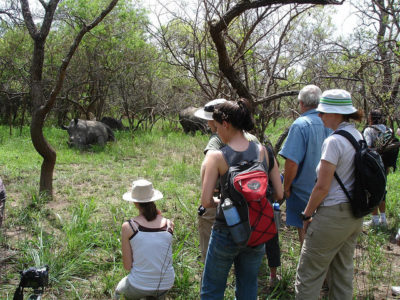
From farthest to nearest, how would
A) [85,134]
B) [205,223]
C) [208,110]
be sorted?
[85,134] → [205,223] → [208,110]

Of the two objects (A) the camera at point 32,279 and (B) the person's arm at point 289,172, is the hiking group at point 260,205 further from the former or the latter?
(A) the camera at point 32,279

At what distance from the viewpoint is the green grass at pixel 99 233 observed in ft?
11.8

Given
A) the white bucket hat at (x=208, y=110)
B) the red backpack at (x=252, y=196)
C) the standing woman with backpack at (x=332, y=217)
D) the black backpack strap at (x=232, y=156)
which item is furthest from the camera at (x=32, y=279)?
the standing woman with backpack at (x=332, y=217)

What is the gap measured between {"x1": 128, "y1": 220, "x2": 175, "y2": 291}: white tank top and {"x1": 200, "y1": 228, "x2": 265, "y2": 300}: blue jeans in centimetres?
45

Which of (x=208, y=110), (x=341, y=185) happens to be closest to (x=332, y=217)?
(x=341, y=185)

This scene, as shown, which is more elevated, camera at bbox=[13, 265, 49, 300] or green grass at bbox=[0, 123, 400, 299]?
camera at bbox=[13, 265, 49, 300]

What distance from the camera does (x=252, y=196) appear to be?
2.33 meters

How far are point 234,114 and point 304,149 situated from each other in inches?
41.3

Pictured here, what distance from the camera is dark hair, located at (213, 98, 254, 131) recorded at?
252cm

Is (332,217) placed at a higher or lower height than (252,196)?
lower

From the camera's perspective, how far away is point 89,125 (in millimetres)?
11039

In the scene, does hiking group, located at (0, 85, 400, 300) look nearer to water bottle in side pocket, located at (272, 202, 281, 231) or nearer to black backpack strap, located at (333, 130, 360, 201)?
black backpack strap, located at (333, 130, 360, 201)

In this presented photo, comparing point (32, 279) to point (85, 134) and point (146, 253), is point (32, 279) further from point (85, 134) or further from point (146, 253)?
point (85, 134)

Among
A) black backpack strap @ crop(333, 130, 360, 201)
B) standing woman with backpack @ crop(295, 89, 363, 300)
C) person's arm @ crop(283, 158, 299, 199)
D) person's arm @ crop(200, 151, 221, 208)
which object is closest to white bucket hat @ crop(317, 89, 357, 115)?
standing woman with backpack @ crop(295, 89, 363, 300)
